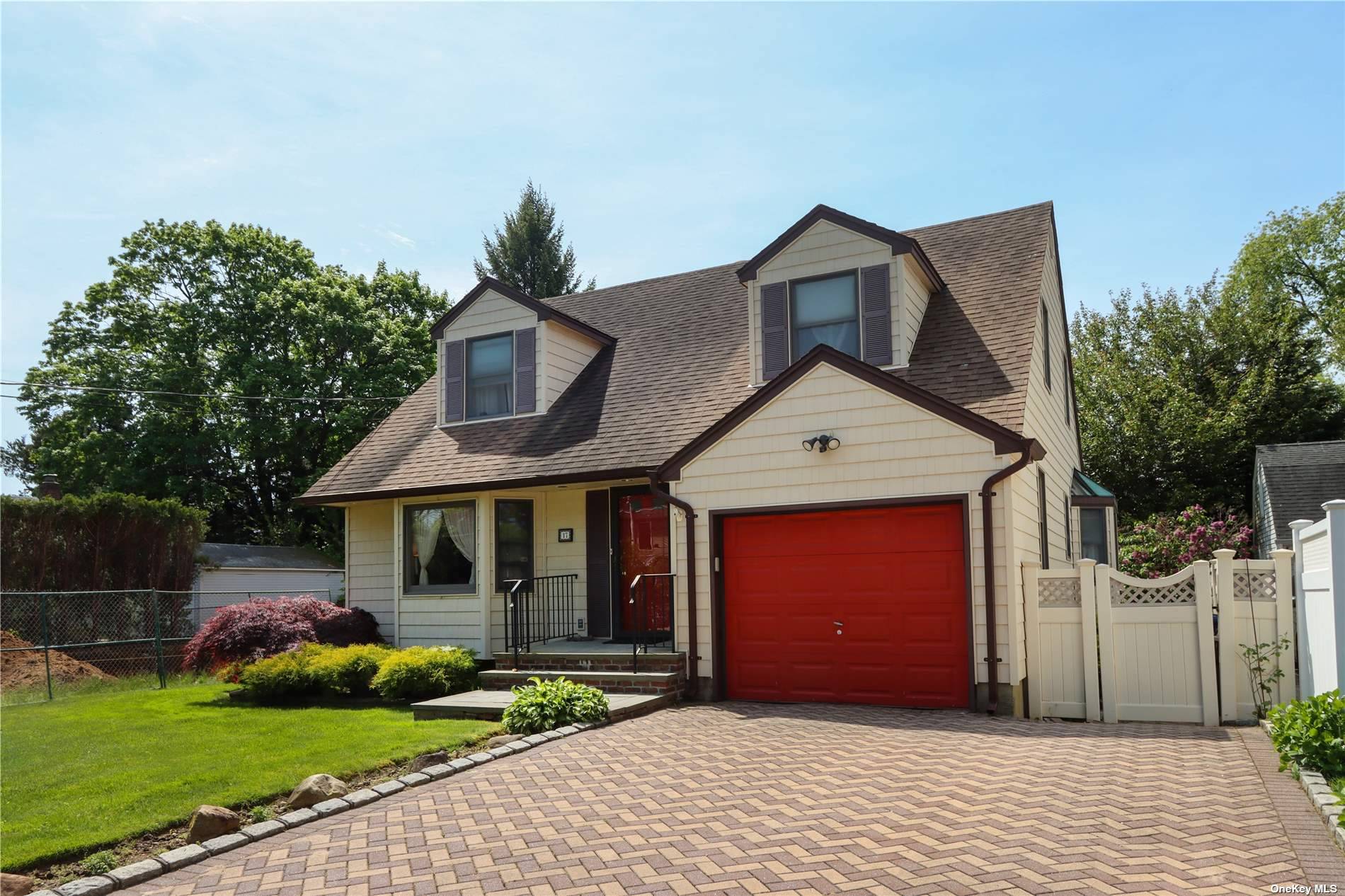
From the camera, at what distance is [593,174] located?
13047 mm

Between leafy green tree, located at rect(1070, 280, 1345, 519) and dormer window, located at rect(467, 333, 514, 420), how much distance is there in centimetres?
1898

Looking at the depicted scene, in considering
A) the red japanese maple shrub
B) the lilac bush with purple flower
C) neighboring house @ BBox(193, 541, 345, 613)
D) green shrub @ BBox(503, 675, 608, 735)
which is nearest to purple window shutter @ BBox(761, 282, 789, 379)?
green shrub @ BBox(503, 675, 608, 735)

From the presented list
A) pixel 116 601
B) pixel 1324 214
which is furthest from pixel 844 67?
pixel 1324 214

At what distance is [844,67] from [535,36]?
3350 mm

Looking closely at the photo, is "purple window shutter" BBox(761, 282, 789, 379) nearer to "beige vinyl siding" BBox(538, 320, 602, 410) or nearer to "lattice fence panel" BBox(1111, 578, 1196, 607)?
"beige vinyl siding" BBox(538, 320, 602, 410)

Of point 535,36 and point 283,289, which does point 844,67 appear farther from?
point 283,289

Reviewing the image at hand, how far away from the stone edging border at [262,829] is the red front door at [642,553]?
180 inches

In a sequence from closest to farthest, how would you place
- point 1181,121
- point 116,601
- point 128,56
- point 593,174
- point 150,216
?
point 128,56 < point 1181,121 < point 593,174 < point 116,601 < point 150,216

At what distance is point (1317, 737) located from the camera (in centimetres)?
650

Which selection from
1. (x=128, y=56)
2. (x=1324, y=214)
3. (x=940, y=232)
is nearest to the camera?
(x=128, y=56)

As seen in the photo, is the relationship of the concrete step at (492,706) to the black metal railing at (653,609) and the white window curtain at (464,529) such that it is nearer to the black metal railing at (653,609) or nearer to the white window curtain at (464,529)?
the black metal railing at (653,609)

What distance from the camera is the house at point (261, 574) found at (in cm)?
2316

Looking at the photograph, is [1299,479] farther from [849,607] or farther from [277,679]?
[277,679]

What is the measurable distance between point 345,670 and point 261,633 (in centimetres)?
206
